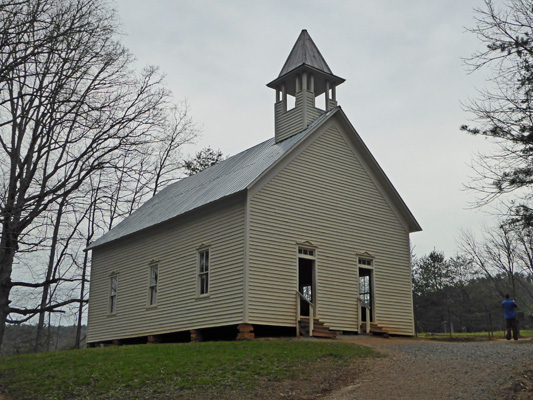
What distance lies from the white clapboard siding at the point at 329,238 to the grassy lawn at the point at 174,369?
8.68 feet

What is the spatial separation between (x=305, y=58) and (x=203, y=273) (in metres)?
9.82

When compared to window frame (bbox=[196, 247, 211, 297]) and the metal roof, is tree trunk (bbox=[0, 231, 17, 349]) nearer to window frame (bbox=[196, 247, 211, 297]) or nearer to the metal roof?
the metal roof

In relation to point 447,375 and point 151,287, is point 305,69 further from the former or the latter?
point 447,375

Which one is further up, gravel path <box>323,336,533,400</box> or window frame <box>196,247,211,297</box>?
window frame <box>196,247,211,297</box>

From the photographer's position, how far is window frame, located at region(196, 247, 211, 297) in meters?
22.0

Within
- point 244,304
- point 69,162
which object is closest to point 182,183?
point 69,162

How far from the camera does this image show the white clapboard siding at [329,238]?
2080 cm

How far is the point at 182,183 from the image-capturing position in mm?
31875

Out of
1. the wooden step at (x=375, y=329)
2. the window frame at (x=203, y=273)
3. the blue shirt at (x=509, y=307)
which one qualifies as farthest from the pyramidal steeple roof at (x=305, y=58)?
the blue shirt at (x=509, y=307)

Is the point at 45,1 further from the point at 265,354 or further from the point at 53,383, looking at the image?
the point at 265,354

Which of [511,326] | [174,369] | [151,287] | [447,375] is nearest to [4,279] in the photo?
[151,287]

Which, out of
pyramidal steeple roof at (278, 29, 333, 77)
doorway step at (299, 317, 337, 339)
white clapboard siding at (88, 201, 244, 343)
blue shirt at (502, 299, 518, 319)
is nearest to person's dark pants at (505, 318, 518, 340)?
blue shirt at (502, 299, 518, 319)

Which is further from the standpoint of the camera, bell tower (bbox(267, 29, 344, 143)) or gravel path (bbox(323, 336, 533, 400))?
bell tower (bbox(267, 29, 344, 143))

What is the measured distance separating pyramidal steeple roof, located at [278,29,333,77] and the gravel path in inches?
511
